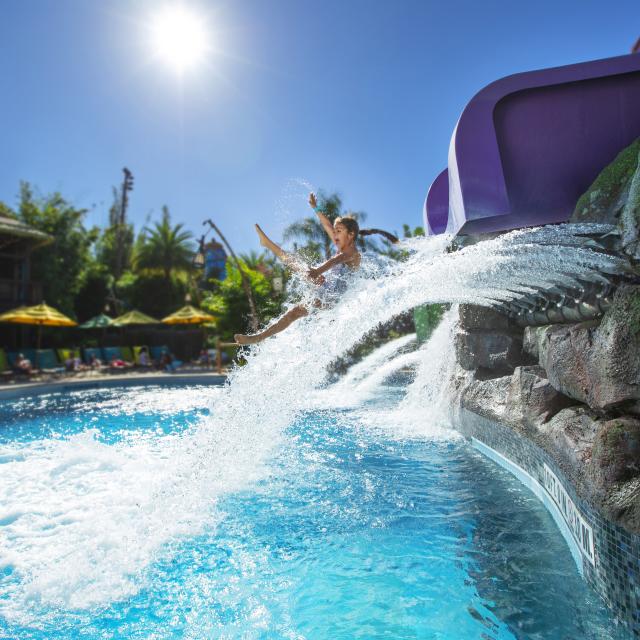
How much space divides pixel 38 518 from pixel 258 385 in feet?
7.51

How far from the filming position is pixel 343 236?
5289 mm

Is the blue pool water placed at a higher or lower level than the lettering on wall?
lower

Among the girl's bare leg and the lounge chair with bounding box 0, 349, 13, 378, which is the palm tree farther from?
the girl's bare leg

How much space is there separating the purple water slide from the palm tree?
1195 inches

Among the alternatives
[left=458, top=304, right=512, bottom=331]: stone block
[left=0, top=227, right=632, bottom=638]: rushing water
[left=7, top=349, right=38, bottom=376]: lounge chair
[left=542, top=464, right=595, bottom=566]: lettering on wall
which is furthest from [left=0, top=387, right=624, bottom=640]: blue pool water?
[left=7, top=349, right=38, bottom=376]: lounge chair

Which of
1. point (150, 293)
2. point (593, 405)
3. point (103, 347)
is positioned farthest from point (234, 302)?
point (593, 405)

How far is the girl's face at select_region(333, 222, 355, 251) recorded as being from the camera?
527cm

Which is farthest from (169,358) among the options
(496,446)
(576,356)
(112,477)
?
(576,356)

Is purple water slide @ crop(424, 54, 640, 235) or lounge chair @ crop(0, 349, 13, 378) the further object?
lounge chair @ crop(0, 349, 13, 378)

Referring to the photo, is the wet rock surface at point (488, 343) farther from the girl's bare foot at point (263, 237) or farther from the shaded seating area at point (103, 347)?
the shaded seating area at point (103, 347)

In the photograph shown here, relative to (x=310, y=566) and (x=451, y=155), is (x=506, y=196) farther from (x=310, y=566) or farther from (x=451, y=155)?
(x=310, y=566)

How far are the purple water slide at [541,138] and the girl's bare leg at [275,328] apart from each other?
1.95 m

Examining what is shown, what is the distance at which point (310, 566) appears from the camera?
2943mm

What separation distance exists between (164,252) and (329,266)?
98.5 ft
